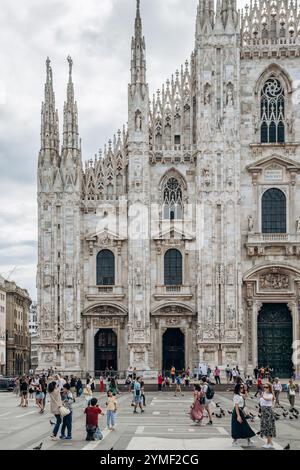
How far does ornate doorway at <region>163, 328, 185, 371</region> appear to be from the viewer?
59.6 m

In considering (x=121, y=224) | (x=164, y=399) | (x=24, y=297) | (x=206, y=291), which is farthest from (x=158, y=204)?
(x=24, y=297)

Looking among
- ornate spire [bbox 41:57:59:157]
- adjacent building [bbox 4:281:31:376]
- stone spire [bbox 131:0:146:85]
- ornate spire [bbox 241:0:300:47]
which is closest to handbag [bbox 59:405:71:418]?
ornate spire [bbox 41:57:59:157]

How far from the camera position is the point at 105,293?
2352 inches

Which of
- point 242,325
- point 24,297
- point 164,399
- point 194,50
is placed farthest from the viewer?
point 24,297

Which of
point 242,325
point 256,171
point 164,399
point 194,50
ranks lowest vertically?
point 164,399

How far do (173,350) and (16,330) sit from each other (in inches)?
1852

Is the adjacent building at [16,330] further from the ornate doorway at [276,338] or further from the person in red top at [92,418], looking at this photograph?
the person in red top at [92,418]

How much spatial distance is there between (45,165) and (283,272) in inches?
691

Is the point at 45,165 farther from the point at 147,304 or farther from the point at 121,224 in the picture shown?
the point at 147,304

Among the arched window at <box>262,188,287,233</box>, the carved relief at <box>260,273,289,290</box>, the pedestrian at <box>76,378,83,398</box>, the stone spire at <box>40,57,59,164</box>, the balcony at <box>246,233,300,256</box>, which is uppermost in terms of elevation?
the stone spire at <box>40,57,59,164</box>

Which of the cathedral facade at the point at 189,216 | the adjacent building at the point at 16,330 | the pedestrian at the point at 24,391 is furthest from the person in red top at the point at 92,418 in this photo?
the adjacent building at the point at 16,330

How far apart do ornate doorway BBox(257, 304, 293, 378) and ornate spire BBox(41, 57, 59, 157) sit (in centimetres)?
1820

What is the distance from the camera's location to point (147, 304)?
58781 mm

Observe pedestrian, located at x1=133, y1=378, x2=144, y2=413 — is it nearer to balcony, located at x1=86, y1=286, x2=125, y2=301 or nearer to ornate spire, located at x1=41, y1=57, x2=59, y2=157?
balcony, located at x1=86, y1=286, x2=125, y2=301
